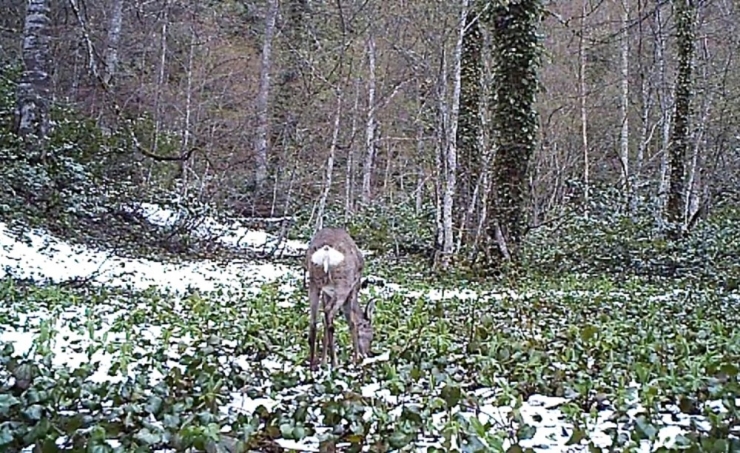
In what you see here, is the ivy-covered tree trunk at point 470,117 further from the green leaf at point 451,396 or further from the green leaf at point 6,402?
the green leaf at point 6,402

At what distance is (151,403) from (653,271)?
→ 37.7ft

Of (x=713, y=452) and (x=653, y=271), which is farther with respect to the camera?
(x=653, y=271)

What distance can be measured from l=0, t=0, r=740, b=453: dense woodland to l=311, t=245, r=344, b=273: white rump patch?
75 centimetres

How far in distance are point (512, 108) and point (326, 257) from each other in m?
8.82

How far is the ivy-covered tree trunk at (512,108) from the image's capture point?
14.1 meters

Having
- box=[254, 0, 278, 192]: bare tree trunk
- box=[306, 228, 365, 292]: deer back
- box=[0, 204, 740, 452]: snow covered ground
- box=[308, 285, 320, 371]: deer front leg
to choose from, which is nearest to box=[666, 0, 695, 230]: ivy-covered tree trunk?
box=[0, 204, 740, 452]: snow covered ground

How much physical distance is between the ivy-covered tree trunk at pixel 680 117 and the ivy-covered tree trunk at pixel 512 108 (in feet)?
12.3

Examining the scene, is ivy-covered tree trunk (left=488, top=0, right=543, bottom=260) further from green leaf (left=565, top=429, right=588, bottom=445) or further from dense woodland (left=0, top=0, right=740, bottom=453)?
green leaf (left=565, top=429, right=588, bottom=445)

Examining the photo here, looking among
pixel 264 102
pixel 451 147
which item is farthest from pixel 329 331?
pixel 264 102

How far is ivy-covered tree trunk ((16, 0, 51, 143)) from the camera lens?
13.5m

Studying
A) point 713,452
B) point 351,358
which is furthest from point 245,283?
point 713,452

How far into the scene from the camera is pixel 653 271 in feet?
46.0

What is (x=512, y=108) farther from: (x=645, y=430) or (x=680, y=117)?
(x=645, y=430)

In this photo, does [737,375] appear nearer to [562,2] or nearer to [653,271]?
[653,271]
